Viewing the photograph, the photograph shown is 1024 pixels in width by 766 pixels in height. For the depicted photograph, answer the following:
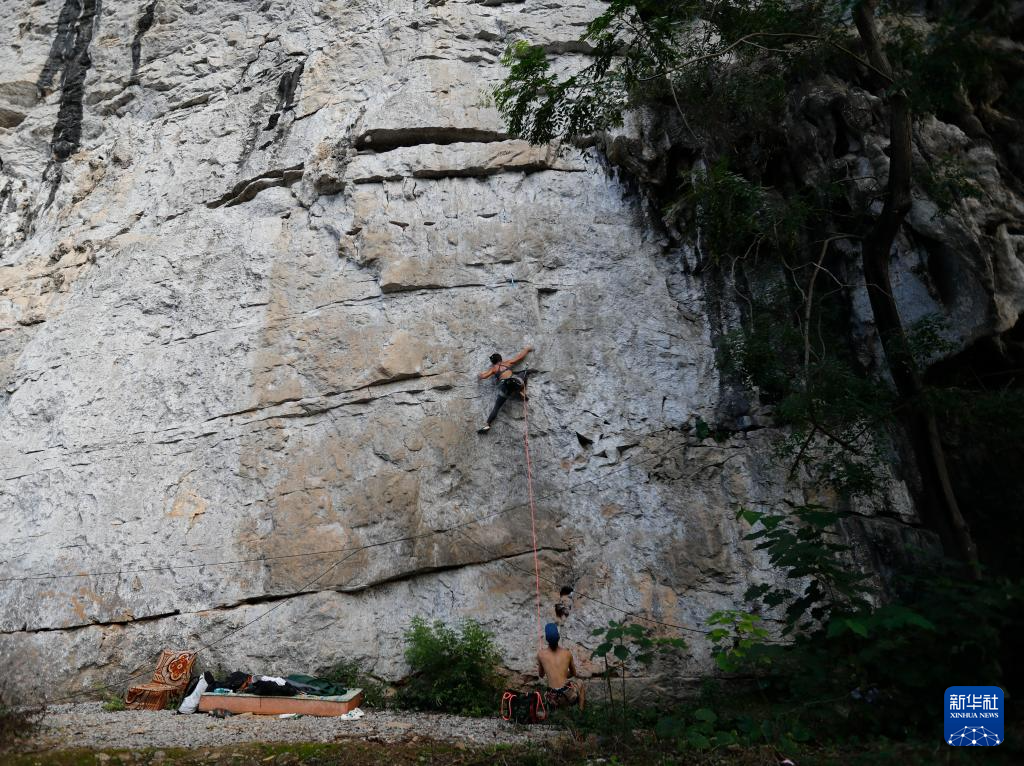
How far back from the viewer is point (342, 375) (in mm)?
8930

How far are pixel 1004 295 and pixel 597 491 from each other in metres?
4.94

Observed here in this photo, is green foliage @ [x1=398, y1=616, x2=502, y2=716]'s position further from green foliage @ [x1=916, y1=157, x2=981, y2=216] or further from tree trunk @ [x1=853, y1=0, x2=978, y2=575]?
green foliage @ [x1=916, y1=157, x2=981, y2=216]

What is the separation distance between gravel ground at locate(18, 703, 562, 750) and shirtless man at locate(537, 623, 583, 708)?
0.34 metres

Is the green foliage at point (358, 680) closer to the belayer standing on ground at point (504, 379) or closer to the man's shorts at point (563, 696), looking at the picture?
the man's shorts at point (563, 696)

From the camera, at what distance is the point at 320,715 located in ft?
21.9

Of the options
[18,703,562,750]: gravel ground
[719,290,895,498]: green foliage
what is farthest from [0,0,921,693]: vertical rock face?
[18,703,562,750]: gravel ground

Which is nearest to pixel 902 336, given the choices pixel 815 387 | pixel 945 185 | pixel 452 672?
pixel 815 387

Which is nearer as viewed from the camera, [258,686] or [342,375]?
[258,686]

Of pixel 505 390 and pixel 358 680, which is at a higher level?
pixel 505 390

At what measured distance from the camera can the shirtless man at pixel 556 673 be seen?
21.2 ft

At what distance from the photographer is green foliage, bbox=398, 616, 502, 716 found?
6.88 meters

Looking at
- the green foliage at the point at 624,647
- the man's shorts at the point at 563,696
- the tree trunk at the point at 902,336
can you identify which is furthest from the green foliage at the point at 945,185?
the man's shorts at the point at 563,696

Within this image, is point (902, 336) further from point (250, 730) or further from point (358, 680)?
point (250, 730)

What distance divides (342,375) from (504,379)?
1.97 meters
